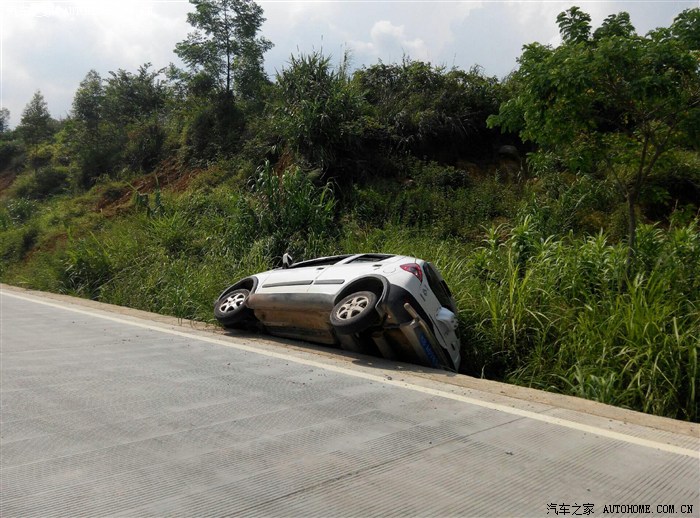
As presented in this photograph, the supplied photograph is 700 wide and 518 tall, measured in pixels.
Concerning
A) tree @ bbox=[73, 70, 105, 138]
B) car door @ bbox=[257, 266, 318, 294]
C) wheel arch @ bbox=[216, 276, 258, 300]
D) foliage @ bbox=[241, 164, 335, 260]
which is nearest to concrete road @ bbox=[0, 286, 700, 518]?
car door @ bbox=[257, 266, 318, 294]

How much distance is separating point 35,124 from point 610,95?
35310mm

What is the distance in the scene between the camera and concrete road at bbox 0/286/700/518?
3.14 metres

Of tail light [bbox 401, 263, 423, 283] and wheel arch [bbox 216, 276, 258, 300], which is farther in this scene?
wheel arch [bbox 216, 276, 258, 300]

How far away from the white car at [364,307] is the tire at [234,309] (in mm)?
15

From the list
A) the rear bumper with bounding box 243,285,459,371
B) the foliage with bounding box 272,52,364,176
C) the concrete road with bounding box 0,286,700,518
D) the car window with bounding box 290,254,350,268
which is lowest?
the concrete road with bounding box 0,286,700,518

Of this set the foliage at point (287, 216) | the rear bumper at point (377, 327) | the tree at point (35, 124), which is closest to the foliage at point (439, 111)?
the foliage at point (287, 216)

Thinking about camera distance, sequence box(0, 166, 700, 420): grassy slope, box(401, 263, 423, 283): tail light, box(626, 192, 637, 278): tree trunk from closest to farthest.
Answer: box(0, 166, 700, 420): grassy slope, box(401, 263, 423, 283): tail light, box(626, 192, 637, 278): tree trunk

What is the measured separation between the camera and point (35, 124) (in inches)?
1375

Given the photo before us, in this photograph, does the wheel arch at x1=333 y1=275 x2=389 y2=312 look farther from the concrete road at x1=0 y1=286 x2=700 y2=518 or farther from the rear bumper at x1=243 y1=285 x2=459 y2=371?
the concrete road at x1=0 y1=286 x2=700 y2=518

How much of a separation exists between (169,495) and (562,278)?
5533mm

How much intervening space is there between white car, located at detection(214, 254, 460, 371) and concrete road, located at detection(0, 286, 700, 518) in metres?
0.41

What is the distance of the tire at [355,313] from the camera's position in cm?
651

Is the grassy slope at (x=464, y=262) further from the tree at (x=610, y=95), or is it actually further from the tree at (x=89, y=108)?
the tree at (x=89, y=108)

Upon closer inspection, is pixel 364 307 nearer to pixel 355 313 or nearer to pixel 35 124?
pixel 355 313
